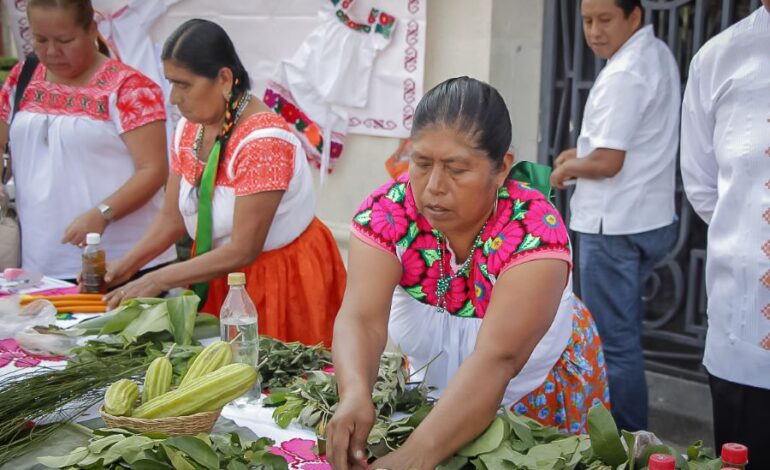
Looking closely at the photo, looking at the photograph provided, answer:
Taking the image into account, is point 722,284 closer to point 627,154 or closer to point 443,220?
point 443,220

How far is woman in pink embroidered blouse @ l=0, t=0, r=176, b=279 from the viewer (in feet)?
11.4

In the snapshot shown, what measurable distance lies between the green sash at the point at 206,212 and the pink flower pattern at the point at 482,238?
103 cm

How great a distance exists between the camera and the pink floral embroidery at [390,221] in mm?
2111

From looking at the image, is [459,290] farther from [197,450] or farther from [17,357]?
[17,357]

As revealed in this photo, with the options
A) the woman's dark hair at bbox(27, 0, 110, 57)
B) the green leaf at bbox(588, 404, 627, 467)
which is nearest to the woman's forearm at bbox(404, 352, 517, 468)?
the green leaf at bbox(588, 404, 627, 467)

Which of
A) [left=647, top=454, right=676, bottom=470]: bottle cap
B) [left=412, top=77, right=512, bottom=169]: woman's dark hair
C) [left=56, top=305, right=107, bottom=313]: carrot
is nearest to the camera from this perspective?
[left=647, top=454, right=676, bottom=470]: bottle cap

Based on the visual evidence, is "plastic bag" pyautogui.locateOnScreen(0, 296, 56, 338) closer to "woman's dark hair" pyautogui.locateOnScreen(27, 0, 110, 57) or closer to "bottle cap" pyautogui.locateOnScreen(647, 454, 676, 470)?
"woman's dark hair" pyautogui.locateOnScreen(27, 0, 110, 57)

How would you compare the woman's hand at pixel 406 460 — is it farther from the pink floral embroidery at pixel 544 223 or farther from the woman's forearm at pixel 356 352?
the pink floral embroidery at pixel 544 223

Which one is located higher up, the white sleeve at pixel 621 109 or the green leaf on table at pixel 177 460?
the white sleeve at pixel 621 109

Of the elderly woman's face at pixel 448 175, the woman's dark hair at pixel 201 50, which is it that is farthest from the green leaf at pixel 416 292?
the woman's dark hair at pixel 201 50

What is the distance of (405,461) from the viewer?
1.66 meters

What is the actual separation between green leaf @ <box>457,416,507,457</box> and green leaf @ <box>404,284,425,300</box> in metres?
0.50

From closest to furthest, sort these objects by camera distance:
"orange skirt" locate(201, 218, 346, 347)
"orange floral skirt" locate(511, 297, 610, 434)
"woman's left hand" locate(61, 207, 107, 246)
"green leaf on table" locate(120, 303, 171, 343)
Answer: "orange floral skirt" locate(511, 297, 610, 434) < "green leaf on table" locate(120, 303, 171, 343) < "orange skirt" locate(201, 218, 346, 347) < "woman's left hand" locate(61, 207, 107, 246)

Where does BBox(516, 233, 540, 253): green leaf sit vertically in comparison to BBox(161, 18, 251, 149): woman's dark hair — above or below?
below
